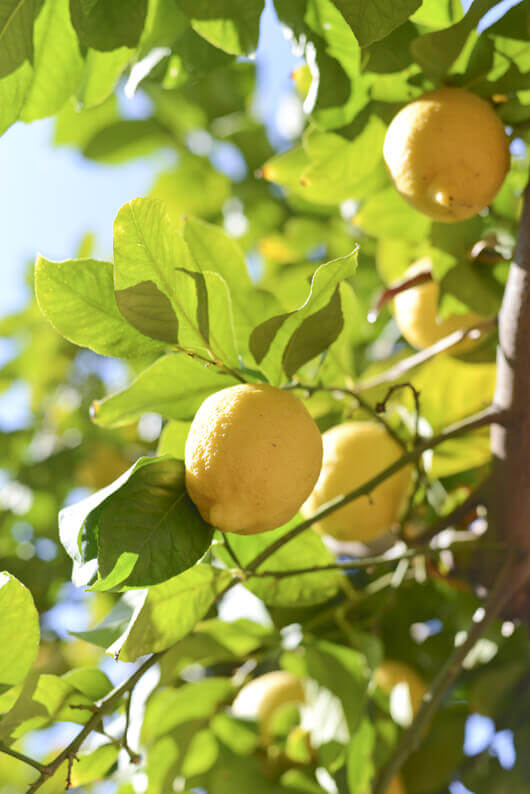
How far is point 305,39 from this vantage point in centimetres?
80

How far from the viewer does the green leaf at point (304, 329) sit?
65 cm

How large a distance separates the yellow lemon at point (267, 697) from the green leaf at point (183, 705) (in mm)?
63

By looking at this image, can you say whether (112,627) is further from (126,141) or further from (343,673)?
(126,141)

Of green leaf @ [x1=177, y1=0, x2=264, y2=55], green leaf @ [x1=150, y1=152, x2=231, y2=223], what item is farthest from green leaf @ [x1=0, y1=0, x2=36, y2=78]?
green leaf @ [x1=150, y1=152, x2=231, y2=223]

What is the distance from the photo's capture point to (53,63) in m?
0.87

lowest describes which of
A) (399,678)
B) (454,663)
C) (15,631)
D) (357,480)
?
(399,678)

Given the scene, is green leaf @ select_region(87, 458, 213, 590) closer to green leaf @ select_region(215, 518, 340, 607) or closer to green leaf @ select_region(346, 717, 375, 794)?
green leaf @ select_region(215, 518, 340, 607)

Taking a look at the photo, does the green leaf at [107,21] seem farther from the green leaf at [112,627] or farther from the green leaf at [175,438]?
the green leaf at [112,627]

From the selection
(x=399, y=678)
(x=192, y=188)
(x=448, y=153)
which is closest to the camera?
(x=448, y=153)

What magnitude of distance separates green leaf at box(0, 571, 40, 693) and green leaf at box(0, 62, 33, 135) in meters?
0.48

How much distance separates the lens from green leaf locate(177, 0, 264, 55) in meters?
0.81

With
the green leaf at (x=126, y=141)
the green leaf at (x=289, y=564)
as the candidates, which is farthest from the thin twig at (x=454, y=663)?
the green leaf at (x=126, y=141)

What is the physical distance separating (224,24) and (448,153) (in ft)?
0.92

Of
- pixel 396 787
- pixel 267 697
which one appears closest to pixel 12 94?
pixel 267 697
